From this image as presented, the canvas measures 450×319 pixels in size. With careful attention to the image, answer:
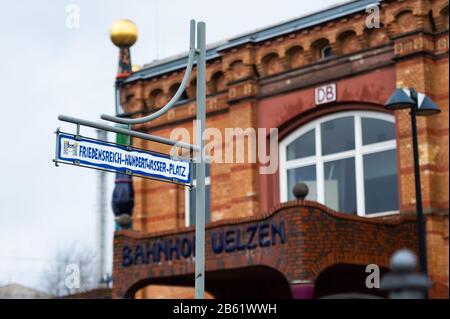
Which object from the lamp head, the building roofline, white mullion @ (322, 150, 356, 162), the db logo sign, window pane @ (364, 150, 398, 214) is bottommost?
window pane @ (364, 150, 398, 214)

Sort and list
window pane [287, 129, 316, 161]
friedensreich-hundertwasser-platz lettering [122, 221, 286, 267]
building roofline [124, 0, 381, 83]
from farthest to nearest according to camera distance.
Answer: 1. window pane [287, 129, 316, 161]
2. building roofline [124, 0, 381, 83]
3. friedensreich-hundertwasser-platz lettering [122, 221, 286, 267]

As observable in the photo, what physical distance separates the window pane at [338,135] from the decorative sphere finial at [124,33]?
828 centimetres

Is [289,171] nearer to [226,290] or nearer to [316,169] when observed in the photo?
[316,169]

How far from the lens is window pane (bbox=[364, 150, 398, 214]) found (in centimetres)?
2198

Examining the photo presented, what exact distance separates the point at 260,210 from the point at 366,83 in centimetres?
466

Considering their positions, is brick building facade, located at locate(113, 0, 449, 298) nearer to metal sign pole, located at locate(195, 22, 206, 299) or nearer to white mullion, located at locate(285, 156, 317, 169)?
white mullion, located at locate(285, 156, 317, 169)

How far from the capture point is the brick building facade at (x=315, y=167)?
64.4 feet

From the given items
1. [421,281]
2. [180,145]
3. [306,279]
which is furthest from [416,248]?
[421,281]

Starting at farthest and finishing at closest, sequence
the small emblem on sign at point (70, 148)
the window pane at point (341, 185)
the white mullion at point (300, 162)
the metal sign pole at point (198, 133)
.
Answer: the white mullion at point (300, 162) < the window pane at point (341, 185) < the metal sign pole at point (198, 133) < the small emblem on sign at point (70, 148)

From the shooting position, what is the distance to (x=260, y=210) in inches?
973

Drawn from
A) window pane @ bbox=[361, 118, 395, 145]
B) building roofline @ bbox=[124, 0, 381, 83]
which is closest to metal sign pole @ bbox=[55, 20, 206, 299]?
window pane @ bbox=[361, 118, 395, 145]

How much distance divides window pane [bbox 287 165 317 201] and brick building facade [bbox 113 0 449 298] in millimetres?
32

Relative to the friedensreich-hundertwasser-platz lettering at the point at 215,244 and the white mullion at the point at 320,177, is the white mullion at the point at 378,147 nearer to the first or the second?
the white mullion at the point at 320,177

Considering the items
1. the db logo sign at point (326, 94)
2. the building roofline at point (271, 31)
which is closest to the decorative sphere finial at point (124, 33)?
the building roofline at point (271, 31)
